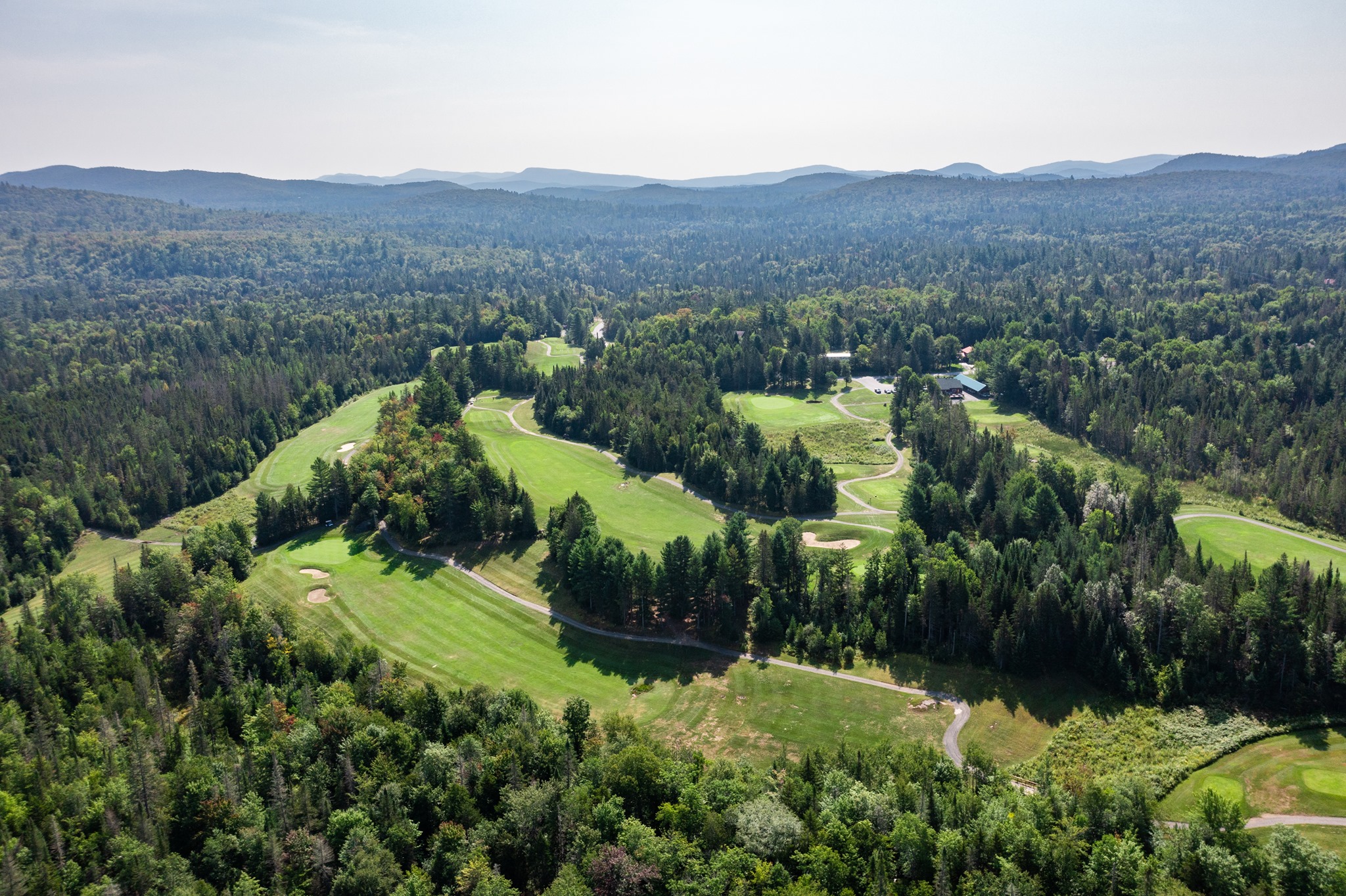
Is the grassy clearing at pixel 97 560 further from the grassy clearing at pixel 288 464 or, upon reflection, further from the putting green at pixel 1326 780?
the putting green at pixel 1326 780

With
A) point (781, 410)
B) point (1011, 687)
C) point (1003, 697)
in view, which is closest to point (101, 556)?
point (1003, 697)

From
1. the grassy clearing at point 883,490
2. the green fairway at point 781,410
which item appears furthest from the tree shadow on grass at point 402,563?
the green fairway at point 781,410

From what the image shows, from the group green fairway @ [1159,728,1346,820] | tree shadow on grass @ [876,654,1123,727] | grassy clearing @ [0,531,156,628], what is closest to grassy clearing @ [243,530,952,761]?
tree shadow on grass @ [876,654,1123,727]

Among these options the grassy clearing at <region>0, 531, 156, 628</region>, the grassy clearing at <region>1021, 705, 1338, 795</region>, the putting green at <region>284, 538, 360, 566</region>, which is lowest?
the grassy clearing at <region>0, 531, 156, 628</region>

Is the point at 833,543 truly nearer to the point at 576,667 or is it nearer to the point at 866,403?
the point at 576,667

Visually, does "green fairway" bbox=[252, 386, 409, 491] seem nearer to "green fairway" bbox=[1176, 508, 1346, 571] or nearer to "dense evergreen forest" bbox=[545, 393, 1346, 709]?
"dense evergreen forest" bbox=[545, 393, 1346, 709]

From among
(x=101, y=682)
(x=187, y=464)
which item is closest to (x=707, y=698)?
(x=101, y=682)
